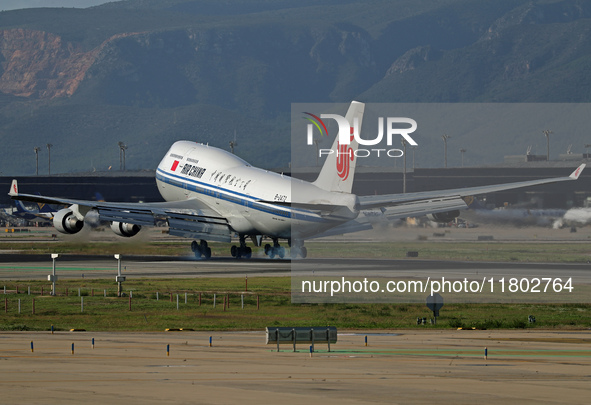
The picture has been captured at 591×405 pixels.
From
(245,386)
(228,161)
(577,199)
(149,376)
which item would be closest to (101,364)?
(149,376)

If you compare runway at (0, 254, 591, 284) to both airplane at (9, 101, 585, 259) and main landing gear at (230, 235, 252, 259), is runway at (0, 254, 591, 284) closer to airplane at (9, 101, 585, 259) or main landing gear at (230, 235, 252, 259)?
main landing gear at (230, 235, 252, 259)

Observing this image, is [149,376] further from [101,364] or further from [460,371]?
[460,371]

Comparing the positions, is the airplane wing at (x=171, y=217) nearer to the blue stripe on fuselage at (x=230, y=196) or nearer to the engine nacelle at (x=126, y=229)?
the engine nacelle at (x=126, y=229)

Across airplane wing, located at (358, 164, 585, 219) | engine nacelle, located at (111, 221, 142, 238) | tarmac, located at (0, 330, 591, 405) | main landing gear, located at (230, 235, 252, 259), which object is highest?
airplane wing, located at (358, 164, 585, 219)

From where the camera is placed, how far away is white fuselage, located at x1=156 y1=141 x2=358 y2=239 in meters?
78.0

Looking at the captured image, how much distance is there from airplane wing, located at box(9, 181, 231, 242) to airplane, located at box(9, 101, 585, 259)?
8 centimetres

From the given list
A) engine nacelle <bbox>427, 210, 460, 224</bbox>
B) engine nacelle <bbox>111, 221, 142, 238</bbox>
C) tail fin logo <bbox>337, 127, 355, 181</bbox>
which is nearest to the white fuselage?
tail fin logo <bbox>337, 127, 355, 181</bbox>

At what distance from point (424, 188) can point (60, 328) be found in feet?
394

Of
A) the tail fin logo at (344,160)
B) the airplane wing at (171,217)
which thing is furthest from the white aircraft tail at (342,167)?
the airplane wing at (171,217)

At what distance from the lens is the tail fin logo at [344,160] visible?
3012 inches

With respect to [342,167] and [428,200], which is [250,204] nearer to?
[342,167]

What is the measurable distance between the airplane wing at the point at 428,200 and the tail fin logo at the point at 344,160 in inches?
86.6

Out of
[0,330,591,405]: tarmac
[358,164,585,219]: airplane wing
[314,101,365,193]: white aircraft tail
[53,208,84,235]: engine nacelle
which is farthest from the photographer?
[53,208,84,235]: engine nacelle

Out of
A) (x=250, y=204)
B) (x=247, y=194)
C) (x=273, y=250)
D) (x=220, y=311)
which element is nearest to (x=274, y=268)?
(x=250, y=204)
